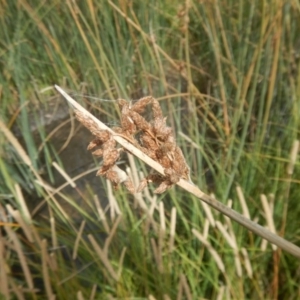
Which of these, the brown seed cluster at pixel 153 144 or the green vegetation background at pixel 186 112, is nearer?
the brown seed cluster at pixel 153 144

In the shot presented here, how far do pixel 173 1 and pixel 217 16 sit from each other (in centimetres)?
36

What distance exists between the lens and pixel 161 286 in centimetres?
87

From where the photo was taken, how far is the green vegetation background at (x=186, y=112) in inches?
36.2

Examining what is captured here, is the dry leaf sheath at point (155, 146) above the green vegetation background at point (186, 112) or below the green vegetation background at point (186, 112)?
above

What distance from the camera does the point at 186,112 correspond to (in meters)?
1.28

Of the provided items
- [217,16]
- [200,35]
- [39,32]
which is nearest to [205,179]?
[217,16]

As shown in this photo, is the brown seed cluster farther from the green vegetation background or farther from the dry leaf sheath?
the green vegetation background

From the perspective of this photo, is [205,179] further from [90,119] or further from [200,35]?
[90,119]

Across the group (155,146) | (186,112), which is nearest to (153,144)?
(155,146)

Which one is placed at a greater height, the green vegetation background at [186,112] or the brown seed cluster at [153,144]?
the brown seed cluster at [153,144]

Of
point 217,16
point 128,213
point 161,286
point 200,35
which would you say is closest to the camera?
point 161,286

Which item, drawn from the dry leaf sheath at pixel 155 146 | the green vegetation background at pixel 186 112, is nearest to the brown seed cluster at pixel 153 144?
the dry leaf sheath at pixel 155 146

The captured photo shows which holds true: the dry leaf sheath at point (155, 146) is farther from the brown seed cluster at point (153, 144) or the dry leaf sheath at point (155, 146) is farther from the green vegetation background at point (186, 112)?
the green vegetation background at point (186, 112)

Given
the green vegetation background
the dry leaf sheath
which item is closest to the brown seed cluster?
the dry leaf sheath
